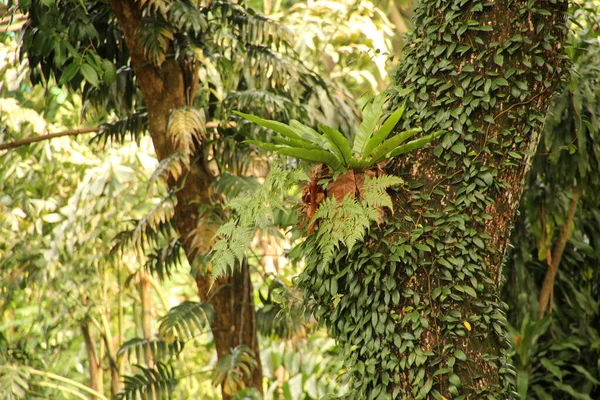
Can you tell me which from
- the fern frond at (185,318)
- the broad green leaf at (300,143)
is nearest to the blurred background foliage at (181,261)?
the fern frond at (185,318)

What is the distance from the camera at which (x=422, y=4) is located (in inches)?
92.3

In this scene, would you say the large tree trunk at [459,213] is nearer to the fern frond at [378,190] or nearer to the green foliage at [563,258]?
the fern frond at [378,190]

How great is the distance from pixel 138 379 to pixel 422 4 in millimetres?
2597

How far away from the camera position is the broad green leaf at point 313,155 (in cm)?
214

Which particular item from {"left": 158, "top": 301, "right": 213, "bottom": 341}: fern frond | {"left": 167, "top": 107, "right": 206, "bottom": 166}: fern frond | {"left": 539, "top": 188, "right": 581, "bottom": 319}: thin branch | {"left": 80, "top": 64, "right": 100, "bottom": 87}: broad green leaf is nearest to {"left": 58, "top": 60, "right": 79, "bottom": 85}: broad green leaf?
{"left": 80, "top": 64, "right": 100, "bottom": 87}: broad green leaf

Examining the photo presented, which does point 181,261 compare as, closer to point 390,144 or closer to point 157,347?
point 157,347

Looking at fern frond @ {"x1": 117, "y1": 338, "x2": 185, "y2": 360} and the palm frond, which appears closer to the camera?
fern frond @ {"x1": 117, "y1": 338, "x2": 185, "y2": 360}

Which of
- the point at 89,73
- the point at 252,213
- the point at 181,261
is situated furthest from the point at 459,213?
the point at 181,261

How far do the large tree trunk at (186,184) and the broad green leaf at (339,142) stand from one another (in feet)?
5.26

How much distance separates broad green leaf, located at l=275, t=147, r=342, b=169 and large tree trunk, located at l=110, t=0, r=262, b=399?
1556mm

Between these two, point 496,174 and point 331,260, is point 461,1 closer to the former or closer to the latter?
point 496,174

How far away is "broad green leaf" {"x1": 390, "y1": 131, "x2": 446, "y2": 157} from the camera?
6.88 feet

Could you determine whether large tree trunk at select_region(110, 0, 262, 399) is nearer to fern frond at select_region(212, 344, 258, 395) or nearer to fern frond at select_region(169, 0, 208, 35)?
fern frond at select_region(212, 344, 258, 395)

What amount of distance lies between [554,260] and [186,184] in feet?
9.65
